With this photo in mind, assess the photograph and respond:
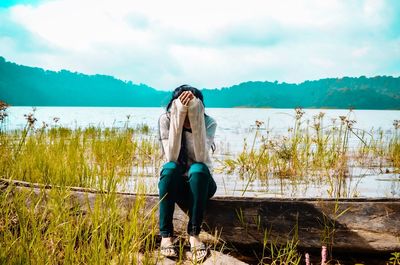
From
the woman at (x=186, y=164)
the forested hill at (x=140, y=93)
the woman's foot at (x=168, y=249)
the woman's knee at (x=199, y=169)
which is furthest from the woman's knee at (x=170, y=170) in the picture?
the forested hill at (x=140, y=93)

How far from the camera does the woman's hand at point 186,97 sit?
124 inches

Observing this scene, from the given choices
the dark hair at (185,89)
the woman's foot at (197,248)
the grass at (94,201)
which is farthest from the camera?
the dark hair at (185,89)

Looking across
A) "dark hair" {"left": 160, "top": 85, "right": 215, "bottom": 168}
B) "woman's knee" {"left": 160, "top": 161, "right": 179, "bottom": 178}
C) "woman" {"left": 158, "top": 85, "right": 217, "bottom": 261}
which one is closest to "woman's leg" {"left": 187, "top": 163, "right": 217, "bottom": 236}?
"woman" {"left": 158, "top": 85, "right": 217, "bottom": 261}

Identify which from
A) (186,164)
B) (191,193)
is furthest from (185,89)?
(191,193)

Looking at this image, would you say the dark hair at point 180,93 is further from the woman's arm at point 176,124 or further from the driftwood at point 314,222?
the driftwood at point 314,222

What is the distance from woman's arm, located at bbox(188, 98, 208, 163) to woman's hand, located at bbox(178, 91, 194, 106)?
0.08ft

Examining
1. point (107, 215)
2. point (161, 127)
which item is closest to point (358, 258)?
point (161, 127)

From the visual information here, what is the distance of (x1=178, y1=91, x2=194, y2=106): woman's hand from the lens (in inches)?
124

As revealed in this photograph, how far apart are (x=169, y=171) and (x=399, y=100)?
15215 centimetres

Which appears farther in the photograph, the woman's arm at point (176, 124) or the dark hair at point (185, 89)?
the dark hair at point (185, 89)

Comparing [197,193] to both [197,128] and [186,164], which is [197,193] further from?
[197,128]

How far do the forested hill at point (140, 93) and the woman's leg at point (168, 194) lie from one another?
432 ft

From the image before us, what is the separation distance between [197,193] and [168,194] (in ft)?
0.72

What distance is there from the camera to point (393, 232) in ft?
10.7
